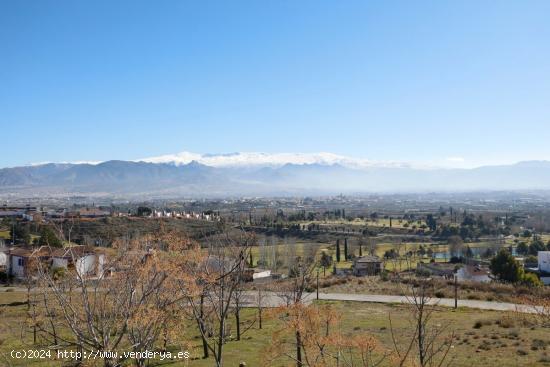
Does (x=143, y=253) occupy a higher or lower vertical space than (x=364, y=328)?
higher

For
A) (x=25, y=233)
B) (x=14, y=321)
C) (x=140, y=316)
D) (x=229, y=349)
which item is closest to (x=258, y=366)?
(x=229, y=349)

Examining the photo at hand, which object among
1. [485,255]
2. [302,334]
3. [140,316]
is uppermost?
[140,316]

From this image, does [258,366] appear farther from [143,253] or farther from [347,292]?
[347,292]

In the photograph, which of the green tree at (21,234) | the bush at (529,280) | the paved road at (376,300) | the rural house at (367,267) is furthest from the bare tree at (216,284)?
the green tree at (21,234)

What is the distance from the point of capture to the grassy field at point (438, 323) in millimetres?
15648

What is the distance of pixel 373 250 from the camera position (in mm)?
61625

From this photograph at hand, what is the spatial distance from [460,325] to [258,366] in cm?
1037

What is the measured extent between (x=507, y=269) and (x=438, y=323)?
2067 centimetres

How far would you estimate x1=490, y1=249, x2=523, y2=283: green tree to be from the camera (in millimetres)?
38719

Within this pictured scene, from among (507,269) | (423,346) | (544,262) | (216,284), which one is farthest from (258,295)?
(544,262)

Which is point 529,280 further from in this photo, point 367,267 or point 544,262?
point 367,267

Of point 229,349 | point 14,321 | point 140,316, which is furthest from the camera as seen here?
point 14,321

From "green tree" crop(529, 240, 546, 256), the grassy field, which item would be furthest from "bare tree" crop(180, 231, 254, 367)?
"green tree" crop(529, 240, 546, 256)

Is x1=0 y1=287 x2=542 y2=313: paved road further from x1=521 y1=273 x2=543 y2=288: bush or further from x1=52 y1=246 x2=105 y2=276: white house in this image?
x1=52 y1=246 x2=105 y2=276: white house
